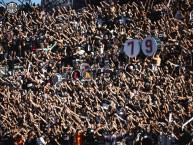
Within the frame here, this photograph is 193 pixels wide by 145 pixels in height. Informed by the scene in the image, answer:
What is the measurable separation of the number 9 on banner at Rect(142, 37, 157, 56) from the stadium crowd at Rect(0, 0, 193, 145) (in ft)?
0.58

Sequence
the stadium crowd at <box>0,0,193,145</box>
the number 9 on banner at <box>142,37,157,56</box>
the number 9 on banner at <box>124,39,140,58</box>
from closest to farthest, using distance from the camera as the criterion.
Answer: the stadium crowd at <box>0,0,193,145</box> < the number 9 on banner at <box>142,37,157,56</box> < the number 9 on banner at <box>124,39,140,58</box>

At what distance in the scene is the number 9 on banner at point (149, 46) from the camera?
49.9 feet

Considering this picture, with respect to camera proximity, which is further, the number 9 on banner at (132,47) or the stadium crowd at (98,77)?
the number 9 on banner at (132,47)

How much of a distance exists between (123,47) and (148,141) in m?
4.74

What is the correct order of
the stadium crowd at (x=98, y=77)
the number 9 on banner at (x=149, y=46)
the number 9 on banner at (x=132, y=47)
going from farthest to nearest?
the number 9 on banner at (x=132, y=47) → the number 9 on banner at (x=149, y=46) → the stadium crowd at (x=98, y=77)

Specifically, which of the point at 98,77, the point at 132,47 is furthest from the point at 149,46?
the point at 98,77

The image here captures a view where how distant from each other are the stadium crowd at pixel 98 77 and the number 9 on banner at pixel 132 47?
0.60 feet

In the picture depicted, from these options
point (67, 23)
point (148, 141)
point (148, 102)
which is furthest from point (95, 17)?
point (148, 141)

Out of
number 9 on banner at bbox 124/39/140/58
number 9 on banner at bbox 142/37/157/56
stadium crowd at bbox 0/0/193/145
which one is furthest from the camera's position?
number 9 on banner at bbox 124/39/140/58

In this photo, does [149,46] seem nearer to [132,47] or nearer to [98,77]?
[132,47]

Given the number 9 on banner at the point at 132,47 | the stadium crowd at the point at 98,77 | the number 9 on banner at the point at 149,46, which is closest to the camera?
the stadium crowd at the point at 98,77

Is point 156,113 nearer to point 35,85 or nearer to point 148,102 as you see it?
point 148,102

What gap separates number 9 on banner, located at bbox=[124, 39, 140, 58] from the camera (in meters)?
15.7

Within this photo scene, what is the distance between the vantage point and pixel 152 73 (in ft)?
47.3
